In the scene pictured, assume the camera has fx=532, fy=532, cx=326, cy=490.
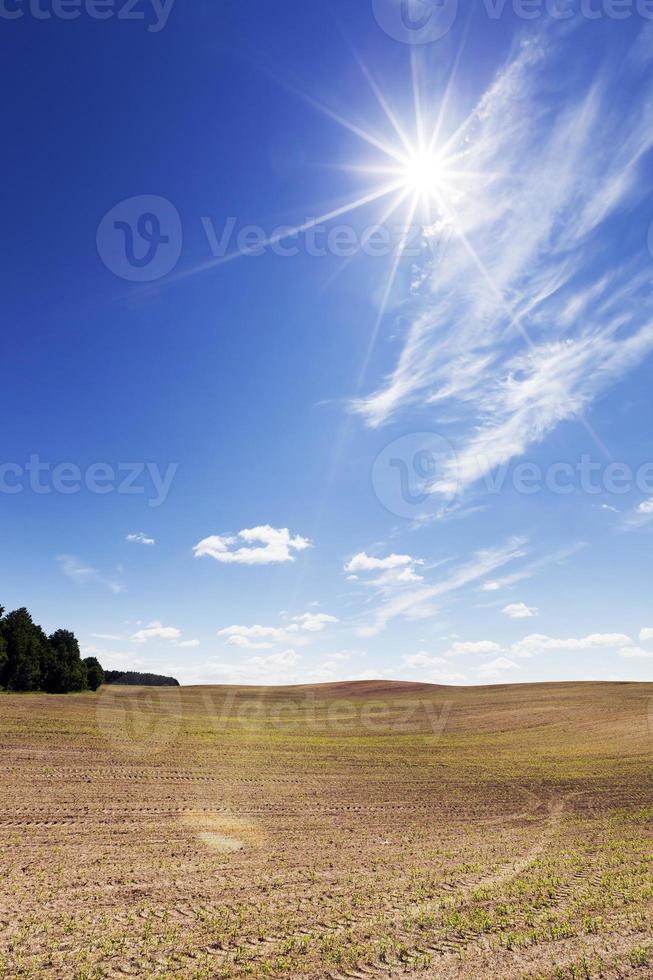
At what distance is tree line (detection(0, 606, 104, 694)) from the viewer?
2013 inches

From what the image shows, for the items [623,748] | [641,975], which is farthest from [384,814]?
[623,748]

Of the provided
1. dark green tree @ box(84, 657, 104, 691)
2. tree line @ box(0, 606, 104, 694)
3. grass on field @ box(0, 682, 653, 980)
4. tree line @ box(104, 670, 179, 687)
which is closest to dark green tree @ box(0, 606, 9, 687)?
tree line @ box(0, 606, 104, 694)

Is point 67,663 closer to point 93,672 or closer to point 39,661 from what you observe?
point 39,661

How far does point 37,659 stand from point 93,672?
14.5 metres

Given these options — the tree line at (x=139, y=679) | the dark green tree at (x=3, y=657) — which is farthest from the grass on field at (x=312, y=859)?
the tree line at (x=139, y=679)

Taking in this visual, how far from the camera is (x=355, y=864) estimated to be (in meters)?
14.0

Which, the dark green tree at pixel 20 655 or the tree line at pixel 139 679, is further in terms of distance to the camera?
the tree line at pixel 139 679

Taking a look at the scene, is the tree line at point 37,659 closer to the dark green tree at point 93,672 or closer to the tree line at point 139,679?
the dark green tree at point 93,672

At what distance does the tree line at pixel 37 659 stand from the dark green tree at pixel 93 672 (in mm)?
122

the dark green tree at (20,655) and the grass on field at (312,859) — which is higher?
the dark green tree at (20,655)

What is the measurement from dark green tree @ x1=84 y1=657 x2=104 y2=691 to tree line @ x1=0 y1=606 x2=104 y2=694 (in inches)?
4.8

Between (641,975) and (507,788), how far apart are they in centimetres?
1707

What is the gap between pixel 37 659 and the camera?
53.5m

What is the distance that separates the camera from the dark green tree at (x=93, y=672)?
6628cm
